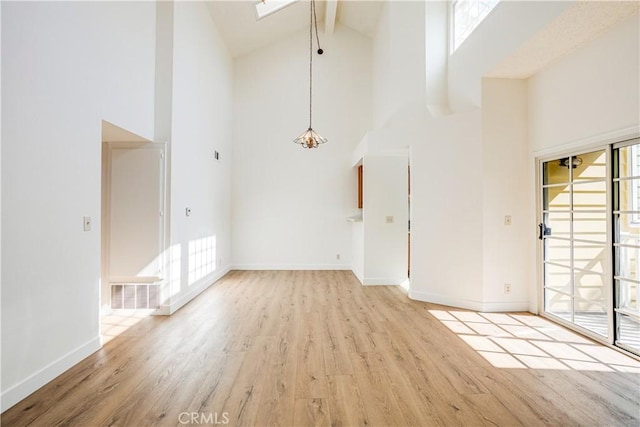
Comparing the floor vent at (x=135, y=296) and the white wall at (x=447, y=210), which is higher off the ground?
the white wall at (x=447, y=210)

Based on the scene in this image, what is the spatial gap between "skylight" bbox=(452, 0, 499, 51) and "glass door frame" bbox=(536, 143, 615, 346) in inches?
74.1

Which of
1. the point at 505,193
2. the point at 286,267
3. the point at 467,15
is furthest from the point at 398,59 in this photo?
the point at 286,267

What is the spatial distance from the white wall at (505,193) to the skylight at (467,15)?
0.85 metres

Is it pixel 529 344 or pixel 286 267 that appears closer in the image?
pixel 529 344

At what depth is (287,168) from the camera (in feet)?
22.8

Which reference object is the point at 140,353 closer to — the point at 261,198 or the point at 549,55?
the point at 261,198

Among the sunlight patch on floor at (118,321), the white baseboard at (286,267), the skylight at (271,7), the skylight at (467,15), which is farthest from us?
the white baseboard at (286,267)

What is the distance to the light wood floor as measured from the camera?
1.93m

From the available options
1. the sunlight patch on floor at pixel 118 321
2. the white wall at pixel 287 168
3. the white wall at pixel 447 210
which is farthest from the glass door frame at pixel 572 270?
the sunlight patch on floor at pixel 118 321

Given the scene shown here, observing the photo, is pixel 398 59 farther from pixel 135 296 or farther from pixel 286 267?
pixel 135 296

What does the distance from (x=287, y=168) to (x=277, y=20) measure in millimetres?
2938

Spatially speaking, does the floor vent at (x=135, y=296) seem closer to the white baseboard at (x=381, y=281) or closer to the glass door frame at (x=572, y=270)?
the white baseboard at (x=381, y=281)

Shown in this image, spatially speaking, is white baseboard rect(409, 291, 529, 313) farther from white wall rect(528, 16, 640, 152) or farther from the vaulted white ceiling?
the vaulted white ceiling

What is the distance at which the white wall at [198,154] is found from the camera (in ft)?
13.5
